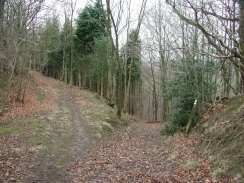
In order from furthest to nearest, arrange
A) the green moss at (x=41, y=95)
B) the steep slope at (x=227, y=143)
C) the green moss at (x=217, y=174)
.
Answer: the green moss at (x=41, y=95)
the steep slope at (x=227, y=143)
the green moss at (x=217, y=174)

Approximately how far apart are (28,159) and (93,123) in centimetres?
766

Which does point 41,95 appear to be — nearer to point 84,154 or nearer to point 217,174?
point 84,154

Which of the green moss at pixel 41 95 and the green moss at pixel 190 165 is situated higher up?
the green moss at pixel 41 95

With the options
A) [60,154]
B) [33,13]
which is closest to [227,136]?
[60,154]

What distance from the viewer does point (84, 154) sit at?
1019 centimetres

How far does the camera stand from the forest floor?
23.6 ft

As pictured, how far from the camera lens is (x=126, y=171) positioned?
7.95 m

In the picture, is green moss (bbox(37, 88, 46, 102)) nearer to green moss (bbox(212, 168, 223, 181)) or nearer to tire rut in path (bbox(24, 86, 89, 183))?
tire rut in path (bbox(24, 86, 89, 183))

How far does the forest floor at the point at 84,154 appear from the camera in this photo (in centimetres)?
719

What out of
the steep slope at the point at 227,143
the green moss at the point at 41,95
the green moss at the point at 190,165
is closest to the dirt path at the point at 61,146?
the green moss at the point at 41,95

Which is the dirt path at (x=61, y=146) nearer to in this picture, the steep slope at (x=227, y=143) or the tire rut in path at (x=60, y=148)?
the tire rut in path at (x=60, y=148)

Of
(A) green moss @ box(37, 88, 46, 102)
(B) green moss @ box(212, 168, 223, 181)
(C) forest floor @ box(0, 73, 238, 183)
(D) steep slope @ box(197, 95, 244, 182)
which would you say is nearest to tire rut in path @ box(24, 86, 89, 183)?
(C) forest floor @ box(0, 73, 238, 183)

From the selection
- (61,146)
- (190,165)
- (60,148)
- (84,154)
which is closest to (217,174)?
(190,165)

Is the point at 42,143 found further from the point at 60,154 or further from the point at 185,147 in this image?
the point at 185,147
